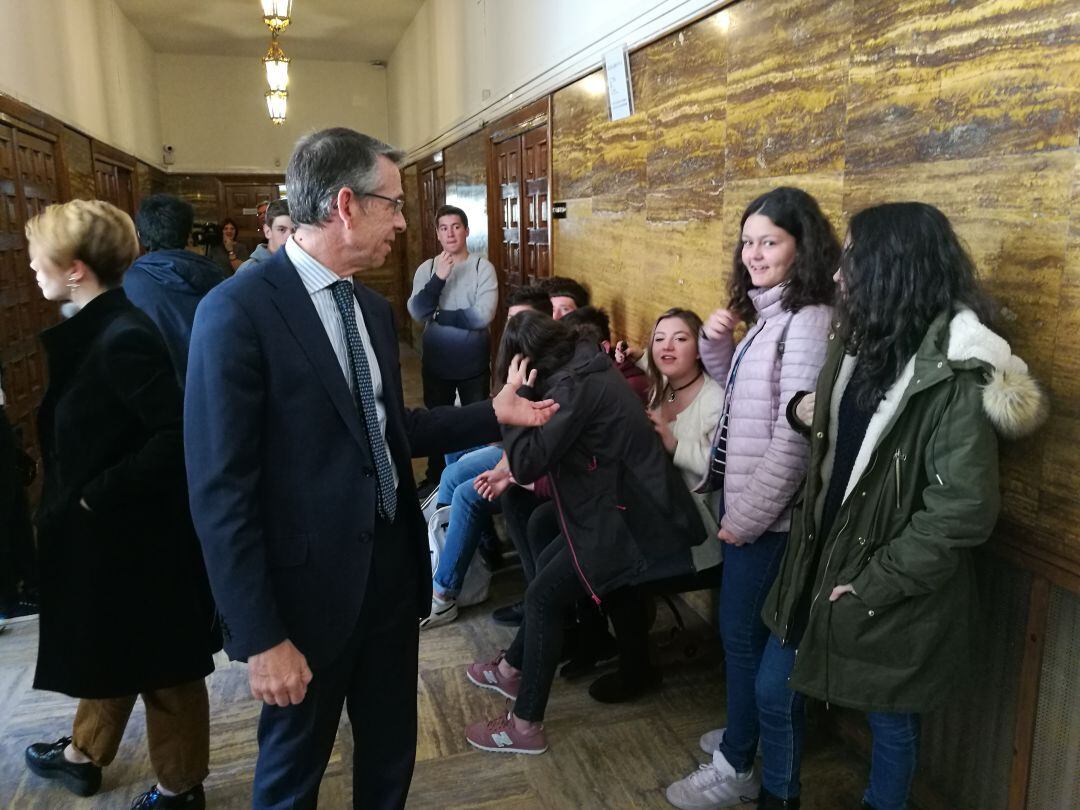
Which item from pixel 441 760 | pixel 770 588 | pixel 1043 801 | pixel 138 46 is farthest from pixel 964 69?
pixel 138 46

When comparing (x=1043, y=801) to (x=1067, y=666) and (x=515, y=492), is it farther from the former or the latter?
(x=515, y=492)

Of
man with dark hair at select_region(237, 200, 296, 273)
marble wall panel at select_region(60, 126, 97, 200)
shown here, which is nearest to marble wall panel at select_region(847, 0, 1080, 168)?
man with dark hair at select_region(237, 200, 296, 273)

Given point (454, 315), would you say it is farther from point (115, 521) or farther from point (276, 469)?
point (276, 469)

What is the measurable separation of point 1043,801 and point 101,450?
2170 millimetres

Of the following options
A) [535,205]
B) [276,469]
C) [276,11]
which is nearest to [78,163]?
[276,11]

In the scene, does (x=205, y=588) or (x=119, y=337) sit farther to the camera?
(x=205, y=588)

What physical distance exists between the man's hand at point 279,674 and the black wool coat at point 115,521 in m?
0.61

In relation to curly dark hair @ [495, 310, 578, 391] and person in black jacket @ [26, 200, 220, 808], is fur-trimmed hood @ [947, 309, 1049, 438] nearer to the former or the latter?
curly dark hair @ [495, 310, 578, 391]

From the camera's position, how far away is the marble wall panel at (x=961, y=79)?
1454 millimetres

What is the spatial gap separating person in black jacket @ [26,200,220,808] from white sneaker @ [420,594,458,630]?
3.97ft

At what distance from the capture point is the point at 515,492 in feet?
9.04

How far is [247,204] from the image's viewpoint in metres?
10.7

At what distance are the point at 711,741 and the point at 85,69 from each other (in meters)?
6.90

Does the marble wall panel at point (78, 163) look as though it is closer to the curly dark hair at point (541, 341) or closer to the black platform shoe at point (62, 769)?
the black platform shoe at point (62, 769)
